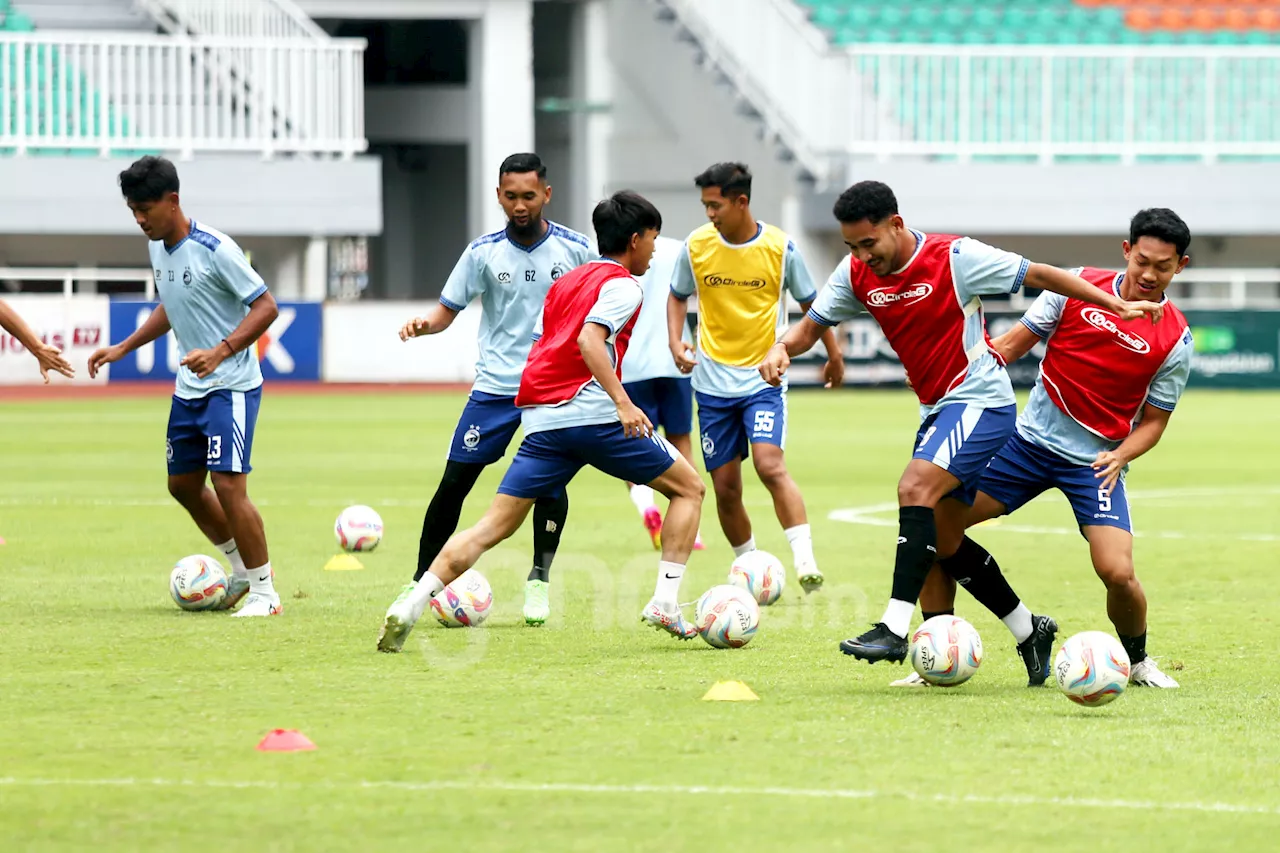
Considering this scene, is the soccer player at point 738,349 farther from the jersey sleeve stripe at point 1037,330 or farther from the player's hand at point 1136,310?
the player's hand at point 1136,310

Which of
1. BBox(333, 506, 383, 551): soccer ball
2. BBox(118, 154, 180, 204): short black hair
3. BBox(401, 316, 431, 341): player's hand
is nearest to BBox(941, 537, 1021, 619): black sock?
BBox(401, 316, 431, 341): player's hand

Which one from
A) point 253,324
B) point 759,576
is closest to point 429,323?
point 253,324

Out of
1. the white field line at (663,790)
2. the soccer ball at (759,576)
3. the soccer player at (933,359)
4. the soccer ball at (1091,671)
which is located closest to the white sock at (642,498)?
the soccer ball at (759,576)

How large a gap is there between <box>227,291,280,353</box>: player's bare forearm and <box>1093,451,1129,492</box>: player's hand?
12.2ft

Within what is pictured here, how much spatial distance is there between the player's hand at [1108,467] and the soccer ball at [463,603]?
281 centimetres

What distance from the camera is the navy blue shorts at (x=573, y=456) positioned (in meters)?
8.09

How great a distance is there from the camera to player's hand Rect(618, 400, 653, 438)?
25.6ft

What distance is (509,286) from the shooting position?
9.10 m

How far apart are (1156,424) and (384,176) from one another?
3324 centimetres

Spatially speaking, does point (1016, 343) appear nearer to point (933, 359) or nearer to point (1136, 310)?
point (933, 359)

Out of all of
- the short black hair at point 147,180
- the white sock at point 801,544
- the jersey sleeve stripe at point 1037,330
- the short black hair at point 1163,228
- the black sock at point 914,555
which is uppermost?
the short black hair at point 147,180

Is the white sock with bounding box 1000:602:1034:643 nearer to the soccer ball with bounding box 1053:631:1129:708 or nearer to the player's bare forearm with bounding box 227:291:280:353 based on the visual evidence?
the soccer ball with bounding box 1053:631:1129:708

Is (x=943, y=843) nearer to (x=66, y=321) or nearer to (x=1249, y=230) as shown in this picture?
(x=66, y=321)

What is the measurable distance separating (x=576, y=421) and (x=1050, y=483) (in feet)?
6.11
